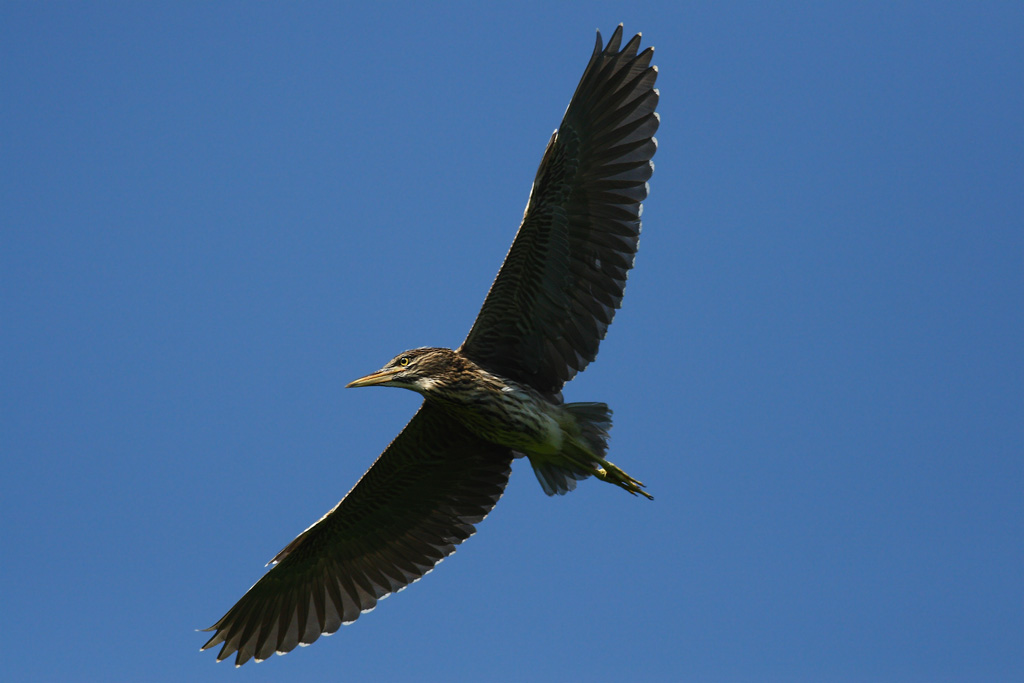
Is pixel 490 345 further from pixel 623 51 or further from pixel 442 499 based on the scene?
pixel 623 51

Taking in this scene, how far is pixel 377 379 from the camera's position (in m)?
8.88

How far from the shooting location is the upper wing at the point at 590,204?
8641 mm

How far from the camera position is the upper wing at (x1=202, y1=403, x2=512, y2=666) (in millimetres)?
9789

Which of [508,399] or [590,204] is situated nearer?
[590,204]

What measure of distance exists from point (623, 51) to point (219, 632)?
6.83m

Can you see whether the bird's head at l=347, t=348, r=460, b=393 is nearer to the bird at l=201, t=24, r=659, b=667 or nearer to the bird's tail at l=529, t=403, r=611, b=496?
the bird at l=201, t=24, r=659, b=667

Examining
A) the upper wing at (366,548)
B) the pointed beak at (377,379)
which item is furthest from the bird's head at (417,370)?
the upper wing at (366,548)

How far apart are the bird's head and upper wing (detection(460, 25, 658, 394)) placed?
52 centimetres

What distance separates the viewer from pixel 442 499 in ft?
32.5

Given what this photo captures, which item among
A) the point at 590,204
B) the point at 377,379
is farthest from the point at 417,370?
the point at 590,204

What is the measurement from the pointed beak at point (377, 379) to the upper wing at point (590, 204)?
95cm

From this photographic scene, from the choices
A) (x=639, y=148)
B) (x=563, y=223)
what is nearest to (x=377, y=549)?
(x=563, y=223)

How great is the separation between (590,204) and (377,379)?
2.45m

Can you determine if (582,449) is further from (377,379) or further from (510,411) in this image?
(377,379)
